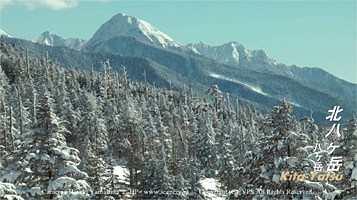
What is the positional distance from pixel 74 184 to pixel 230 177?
31.2m

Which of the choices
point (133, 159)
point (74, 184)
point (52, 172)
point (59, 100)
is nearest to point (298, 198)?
point (74, 184)

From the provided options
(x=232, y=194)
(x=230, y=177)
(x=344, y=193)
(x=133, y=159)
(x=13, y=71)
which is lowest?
(x=230, y=177)

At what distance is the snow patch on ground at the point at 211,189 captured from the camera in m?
40.8

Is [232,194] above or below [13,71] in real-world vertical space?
below

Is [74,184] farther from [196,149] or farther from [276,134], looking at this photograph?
[196,149]

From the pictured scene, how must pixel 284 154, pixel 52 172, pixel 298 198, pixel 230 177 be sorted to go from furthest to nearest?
pixel 230 177, pixel 52 172, pixel 284 154, pixel 298 198

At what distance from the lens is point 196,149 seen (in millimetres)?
55656

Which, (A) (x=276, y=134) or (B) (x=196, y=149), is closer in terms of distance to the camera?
(A) (x=276, y=134)

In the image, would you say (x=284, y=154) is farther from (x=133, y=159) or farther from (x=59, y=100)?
(x=59, y=100)

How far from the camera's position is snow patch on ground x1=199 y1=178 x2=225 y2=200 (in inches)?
1606

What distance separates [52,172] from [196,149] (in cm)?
4049

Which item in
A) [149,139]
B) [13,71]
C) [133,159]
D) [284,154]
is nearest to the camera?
[284,154]

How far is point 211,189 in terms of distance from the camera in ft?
149

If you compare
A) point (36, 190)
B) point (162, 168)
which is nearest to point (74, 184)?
point (36, 190)
